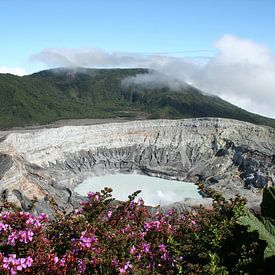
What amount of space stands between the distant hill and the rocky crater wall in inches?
1535

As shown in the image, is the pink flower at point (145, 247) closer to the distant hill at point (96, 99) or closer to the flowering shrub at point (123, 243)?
the flowering shrub at point (123, 243)

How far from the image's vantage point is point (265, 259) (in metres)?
5.25

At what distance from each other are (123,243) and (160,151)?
54635 mm

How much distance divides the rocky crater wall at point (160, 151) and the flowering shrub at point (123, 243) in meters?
34.4

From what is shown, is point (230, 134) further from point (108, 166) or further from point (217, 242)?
point (217, 242)

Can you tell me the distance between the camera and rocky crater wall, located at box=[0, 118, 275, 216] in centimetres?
4778

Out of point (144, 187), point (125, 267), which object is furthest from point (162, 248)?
point (144, 187)

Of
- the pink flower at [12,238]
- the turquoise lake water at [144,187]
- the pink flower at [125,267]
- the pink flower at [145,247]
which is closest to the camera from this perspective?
the pink flower at [125,267]

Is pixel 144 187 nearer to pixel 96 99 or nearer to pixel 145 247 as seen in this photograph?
pixel 145 247

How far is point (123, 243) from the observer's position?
5.05 m

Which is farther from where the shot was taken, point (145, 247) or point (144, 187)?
point (144, 187)

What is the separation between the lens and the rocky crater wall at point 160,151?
4778 centimetres

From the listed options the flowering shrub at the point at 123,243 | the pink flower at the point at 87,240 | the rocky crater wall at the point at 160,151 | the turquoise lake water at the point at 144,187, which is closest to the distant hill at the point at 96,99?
the rocky crater wall at the point at 160,151

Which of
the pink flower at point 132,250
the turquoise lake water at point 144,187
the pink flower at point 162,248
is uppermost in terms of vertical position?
the pink flower at point 132,250
